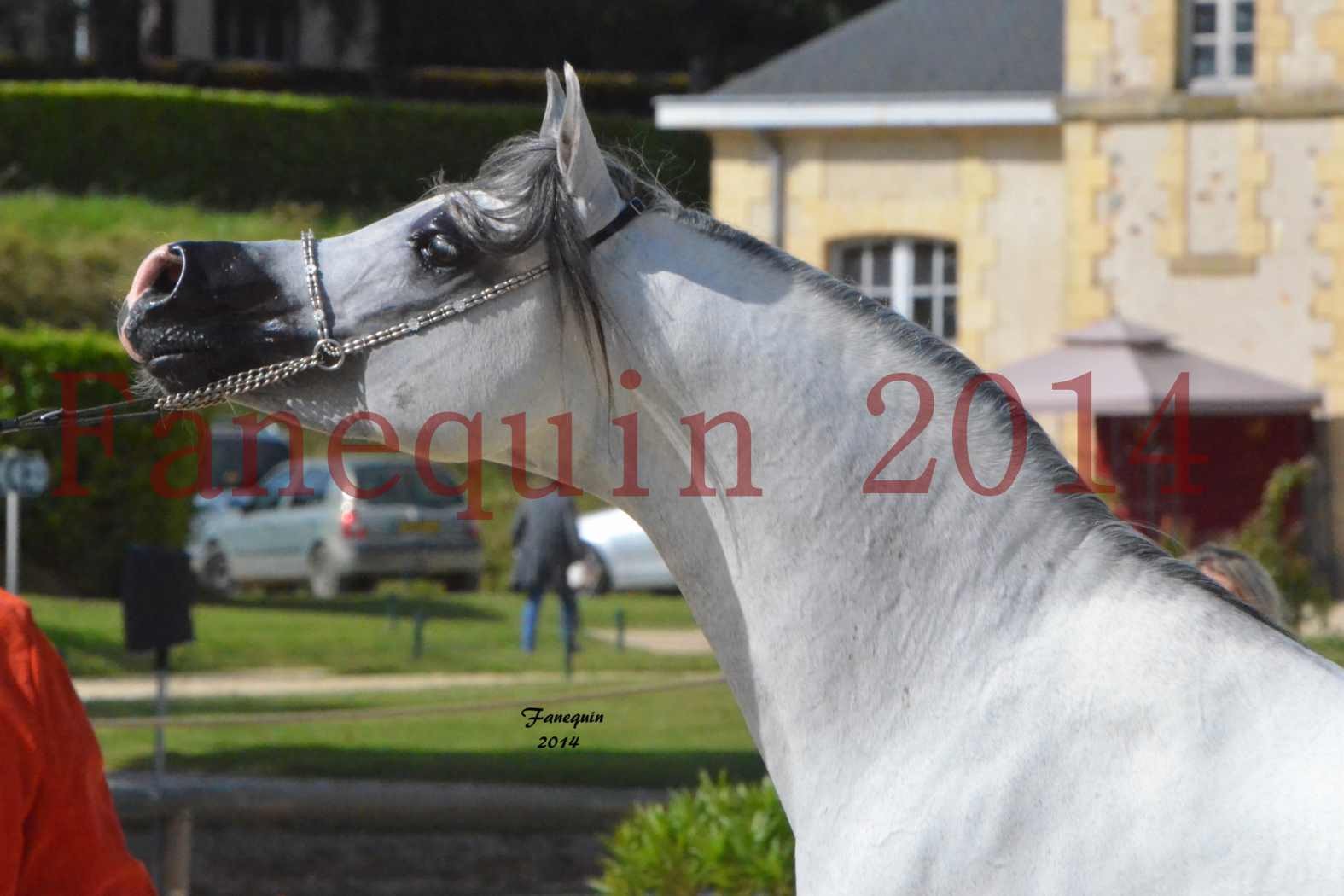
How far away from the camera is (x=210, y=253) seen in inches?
92.4

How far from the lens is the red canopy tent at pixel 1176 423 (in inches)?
565

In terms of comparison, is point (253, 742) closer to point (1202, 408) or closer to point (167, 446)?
point (167, 446)

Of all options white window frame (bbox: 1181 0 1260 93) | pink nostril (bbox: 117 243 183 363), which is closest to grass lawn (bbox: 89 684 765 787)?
pink nostril (bbox: 117 243 183 363)

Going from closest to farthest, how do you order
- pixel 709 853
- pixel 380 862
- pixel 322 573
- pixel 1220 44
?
pixel 709 853
pixel 380 862
pixel 1220 44
pixel 322 573

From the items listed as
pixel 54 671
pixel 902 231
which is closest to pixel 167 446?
pixel 902 231

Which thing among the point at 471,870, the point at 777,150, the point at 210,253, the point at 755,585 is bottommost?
the point at 471,870

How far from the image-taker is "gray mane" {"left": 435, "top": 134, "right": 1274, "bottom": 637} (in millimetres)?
2250

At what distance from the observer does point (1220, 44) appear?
652 inches

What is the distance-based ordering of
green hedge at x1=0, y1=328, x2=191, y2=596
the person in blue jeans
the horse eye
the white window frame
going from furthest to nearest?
the white window frame
green hedge at x1=0, y1=328, x2=191, y2=596
the person in blue jeans
the horse eye

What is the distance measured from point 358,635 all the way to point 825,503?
11912 mm

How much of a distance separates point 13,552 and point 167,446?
8.17 ft

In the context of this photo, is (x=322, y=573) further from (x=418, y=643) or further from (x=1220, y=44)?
(x=1220, y=44)

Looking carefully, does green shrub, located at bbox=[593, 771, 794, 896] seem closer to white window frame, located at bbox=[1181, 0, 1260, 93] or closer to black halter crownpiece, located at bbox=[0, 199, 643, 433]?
black halter crownpiece, located at bbox=[0, 199, 643, 433]

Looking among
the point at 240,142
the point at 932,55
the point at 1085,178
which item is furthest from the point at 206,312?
the point at 240,142
